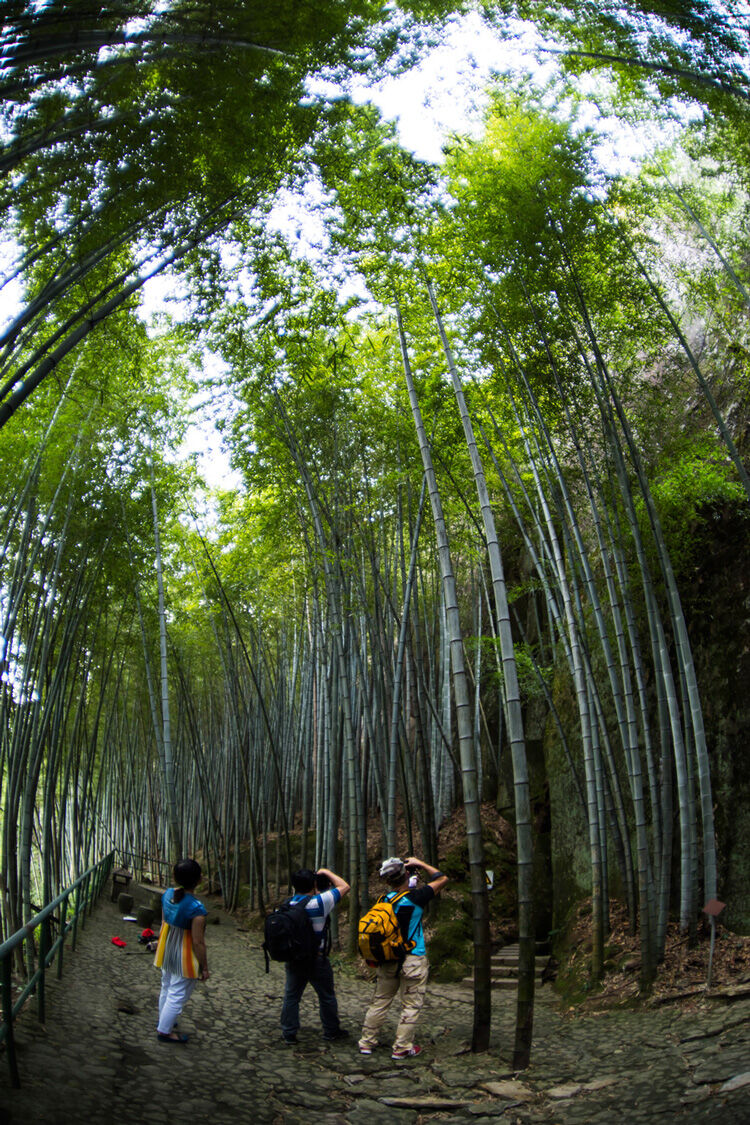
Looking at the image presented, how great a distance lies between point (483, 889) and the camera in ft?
10.4

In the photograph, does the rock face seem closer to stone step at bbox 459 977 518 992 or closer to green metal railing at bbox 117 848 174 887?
stone step at bbox 459 977 518 992

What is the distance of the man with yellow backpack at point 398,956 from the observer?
300 centimetres

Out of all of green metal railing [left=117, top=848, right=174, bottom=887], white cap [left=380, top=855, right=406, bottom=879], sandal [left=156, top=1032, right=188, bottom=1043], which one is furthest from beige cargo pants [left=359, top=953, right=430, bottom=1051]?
green metal railing [left=117, top=848, right=174, bottom=887]

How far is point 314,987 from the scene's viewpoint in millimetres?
3211

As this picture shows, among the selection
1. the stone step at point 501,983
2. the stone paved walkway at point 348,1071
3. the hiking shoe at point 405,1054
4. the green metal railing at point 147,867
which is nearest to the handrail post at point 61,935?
the stone paved walkway at point 348,1071

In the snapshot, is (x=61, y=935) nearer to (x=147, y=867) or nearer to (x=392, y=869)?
(x=392, y=869)

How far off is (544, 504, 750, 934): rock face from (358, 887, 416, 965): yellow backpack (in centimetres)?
212

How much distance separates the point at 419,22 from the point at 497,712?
7.91 m

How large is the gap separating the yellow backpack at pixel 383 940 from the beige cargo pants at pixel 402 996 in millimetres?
61

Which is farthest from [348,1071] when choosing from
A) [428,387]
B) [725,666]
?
[428,387]

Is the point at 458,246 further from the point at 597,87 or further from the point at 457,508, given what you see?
the point at 457,508

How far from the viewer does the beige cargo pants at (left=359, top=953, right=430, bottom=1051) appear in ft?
9.85

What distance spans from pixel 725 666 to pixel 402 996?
9.50ft

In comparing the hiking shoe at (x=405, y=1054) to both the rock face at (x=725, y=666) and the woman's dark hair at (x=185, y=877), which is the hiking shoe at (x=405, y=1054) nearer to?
the woman's dark hair at (x=185, y=877)
